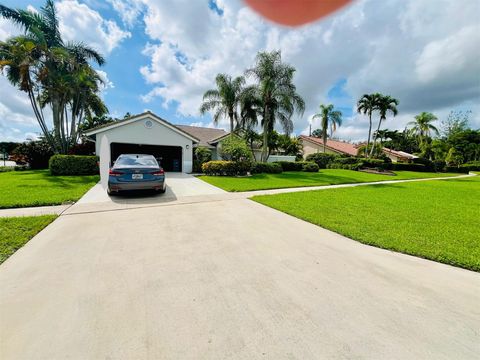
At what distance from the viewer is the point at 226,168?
14.9 metres

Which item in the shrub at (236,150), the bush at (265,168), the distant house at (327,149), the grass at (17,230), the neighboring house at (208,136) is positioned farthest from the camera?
the distant house at (327,149)

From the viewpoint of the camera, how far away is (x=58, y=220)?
4965 mm

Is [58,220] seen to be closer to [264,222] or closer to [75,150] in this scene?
[264,222]

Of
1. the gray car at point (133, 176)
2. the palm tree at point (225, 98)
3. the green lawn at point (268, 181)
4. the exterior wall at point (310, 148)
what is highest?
the palm tree at point (225, 98)

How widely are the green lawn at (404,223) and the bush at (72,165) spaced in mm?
12157

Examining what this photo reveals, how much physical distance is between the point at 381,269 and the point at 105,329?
3553 millimetres

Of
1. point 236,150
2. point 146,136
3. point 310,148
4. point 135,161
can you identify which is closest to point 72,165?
point 146,136

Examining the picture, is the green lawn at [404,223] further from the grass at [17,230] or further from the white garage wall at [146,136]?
the white garage wall at [146,136]

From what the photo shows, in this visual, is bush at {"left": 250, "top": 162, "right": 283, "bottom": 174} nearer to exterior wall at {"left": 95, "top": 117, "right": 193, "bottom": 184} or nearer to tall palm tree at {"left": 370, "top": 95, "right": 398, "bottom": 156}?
exterior wall at {"left": 95, "top": 117, "right": 193, "bottom": 184}

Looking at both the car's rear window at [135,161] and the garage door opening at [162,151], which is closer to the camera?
the car's rear window at [135,161]

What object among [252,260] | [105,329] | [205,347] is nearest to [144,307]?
[105,329]

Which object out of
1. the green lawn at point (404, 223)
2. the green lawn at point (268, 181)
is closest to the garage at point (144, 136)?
the green lawn at point (268, 181)

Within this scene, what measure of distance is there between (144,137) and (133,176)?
1000cm

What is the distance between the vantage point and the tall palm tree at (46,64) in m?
13.3
